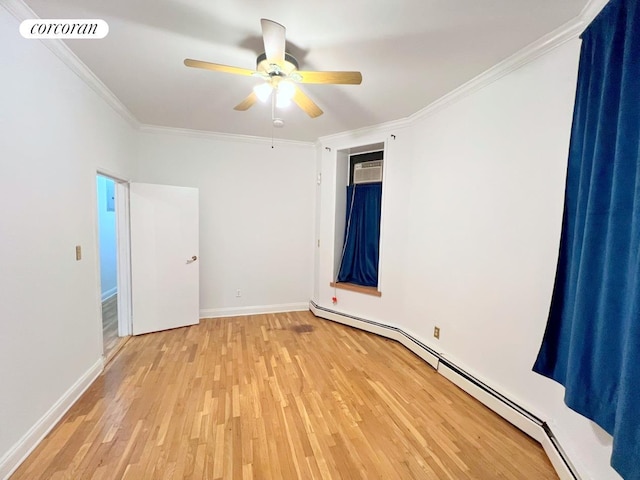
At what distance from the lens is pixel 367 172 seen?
373cm

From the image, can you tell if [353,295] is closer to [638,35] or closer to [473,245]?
[473,245]

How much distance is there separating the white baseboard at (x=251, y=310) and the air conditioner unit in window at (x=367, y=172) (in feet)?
7.07

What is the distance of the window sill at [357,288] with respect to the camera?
3498 mm

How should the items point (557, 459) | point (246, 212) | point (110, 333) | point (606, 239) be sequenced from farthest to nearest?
1. point (246, 212)
2. point (110, 333)
3. point (557, 459)
4. point (606, 239)

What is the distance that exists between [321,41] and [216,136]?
2442mm

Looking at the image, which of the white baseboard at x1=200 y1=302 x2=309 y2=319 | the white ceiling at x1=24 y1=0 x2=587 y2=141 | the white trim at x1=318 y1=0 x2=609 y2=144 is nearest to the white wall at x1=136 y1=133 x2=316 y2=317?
the white baseboard at x1=200 y1=302 x2=309 y2=319

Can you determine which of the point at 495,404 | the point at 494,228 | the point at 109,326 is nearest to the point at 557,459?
the point at 495,404

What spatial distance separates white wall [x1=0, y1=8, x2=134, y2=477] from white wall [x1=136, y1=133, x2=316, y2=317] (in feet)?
4.16

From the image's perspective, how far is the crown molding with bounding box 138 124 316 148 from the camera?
11.4 ft

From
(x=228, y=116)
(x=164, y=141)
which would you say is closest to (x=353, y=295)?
(x=228, y=116)

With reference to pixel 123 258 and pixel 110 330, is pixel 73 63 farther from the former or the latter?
pixel 110 330

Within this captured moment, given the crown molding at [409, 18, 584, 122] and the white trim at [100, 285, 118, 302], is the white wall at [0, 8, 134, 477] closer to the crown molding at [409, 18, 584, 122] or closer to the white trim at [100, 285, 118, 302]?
the white trim at [100, 285, 118, 302]

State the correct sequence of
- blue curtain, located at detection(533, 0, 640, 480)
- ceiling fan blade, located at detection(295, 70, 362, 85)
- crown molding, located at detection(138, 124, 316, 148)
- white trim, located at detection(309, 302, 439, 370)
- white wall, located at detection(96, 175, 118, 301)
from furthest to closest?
white wall, located at detection(96, 175, 118, 301) → crown molding, located at detection(138, 124, 316, 148) → white trim, located at detection(309, 302, 439, 370) → ceiling fan blade, located at detection(295, 70, 362, 85) → blue curtain, located at detection(533, 0, 640, 480)

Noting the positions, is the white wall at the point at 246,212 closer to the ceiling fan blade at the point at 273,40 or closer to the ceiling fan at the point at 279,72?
the ceiling fan at the point at 279,72
